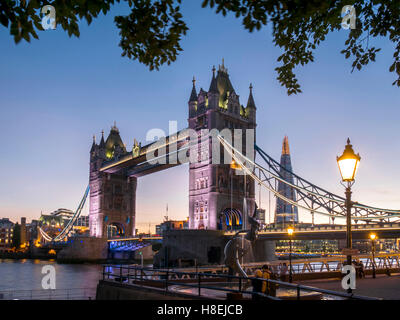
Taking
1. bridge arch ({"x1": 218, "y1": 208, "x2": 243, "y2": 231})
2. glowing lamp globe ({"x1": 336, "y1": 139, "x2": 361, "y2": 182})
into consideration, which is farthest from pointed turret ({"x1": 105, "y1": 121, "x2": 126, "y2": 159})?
glowing lamp globe ({"x1": 336, "y1": 139, "x2": 361, "y2": 182})

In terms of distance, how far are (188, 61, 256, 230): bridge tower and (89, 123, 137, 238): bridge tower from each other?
3490 cm

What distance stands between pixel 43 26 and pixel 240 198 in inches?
2370

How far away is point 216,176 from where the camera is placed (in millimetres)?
61906

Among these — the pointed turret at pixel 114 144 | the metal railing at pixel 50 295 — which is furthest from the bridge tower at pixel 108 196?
the metal railing at pixel 50 295

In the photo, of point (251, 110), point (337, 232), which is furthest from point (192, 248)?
point (251, 110)

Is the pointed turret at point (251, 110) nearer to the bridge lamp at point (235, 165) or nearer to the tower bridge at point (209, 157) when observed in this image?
the tower bridge at point (209, 157)

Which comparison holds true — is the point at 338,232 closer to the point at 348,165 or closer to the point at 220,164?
the point at 220,164

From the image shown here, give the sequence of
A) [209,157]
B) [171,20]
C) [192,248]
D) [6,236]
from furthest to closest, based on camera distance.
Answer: [6,236] → [209,157] → [192,248] → [171,20]

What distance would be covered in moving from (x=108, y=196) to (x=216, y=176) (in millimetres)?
41227

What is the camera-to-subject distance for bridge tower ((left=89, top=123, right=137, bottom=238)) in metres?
95.5
